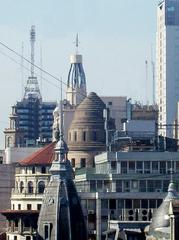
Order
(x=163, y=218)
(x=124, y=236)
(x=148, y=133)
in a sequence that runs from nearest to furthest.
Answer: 1. (x=163, y=218)
2. (x=124, y=236)
3. (x=148, y=133)

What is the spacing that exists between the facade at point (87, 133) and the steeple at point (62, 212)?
153ft

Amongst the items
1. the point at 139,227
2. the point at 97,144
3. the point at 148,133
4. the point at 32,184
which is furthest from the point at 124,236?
the point at 97,144

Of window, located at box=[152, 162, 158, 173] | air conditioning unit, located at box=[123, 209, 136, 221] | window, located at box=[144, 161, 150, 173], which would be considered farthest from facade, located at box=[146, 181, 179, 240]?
window, located at box=[144, 161, 150, 173]

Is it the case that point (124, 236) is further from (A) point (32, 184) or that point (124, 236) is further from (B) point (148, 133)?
(A) point (32, 184)

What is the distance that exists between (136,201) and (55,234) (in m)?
8.65

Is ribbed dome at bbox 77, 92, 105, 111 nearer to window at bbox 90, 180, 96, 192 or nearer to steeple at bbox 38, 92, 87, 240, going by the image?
window at bbox 90, 180, 96, 192

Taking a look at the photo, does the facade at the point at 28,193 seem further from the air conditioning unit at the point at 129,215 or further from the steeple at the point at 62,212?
the air conditioning unit at the point at 129,215

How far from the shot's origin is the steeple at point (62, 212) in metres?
125

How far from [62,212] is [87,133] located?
5526 centimetres

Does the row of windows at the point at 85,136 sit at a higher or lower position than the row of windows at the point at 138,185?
higher

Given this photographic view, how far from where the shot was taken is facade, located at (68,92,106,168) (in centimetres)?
17988

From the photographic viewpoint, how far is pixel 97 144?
595 feet

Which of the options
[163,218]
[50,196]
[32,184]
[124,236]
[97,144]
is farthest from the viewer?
[97,144]

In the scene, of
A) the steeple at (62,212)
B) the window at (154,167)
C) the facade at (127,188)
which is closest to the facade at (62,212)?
the steeple at (62,212)
